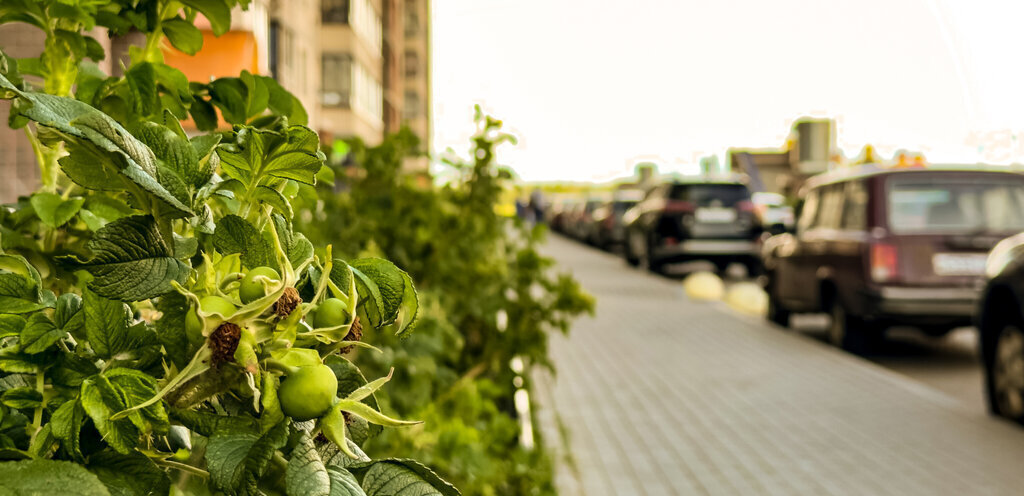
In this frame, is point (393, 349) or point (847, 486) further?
point (847, 486)

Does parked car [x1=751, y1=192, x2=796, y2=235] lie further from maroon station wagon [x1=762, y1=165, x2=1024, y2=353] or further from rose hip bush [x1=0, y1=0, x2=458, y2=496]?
rose hip bush [x1=0, y1=0, x2=458, y2=496]

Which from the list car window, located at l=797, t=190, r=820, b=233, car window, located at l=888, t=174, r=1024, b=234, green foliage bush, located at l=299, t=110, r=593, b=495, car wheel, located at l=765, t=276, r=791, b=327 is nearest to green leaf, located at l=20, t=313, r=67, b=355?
green foliage bush, located at l=299, t=110, r=593, b=495

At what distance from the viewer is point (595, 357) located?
10.0 metres

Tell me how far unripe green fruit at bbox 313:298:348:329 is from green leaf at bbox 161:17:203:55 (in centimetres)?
56

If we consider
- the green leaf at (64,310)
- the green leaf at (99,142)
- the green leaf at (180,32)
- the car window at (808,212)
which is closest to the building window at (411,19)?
the car window at (808,212)

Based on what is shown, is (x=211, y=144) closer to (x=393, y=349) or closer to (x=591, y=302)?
(x=393, y=349)

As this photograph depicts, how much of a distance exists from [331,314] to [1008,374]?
23.3 feet

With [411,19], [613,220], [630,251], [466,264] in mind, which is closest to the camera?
[466,264]

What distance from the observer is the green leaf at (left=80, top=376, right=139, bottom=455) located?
2.40 feet

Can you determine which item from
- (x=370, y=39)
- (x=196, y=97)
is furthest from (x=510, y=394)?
(x=370, y=39)

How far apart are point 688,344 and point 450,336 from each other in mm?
6837

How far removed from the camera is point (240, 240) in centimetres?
79

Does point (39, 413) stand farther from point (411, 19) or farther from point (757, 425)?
point (411, 19)

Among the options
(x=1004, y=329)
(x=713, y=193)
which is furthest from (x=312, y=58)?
(x=1004, y=329)
